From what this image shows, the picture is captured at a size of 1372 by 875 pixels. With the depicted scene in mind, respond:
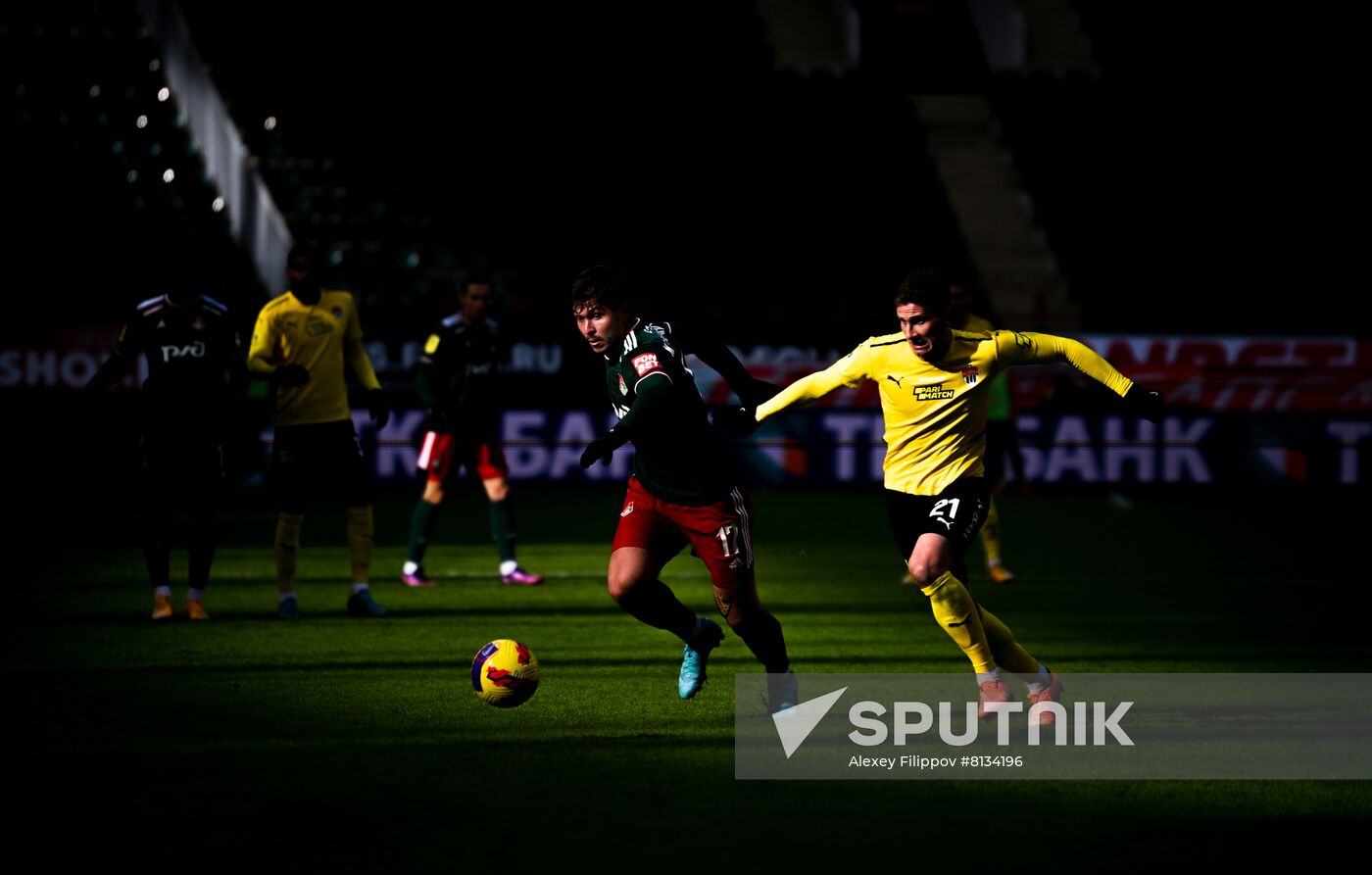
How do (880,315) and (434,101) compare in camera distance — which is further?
(434,101)

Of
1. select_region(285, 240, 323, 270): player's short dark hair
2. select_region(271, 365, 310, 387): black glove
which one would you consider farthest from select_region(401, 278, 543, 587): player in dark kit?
select_region(271, 365, 310, 387): black glove

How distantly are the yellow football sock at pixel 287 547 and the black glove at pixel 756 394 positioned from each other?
4.09 metres

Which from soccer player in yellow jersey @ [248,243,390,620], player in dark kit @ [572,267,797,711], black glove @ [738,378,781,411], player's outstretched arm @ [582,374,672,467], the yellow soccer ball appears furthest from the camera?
soccer player in yellow jersey @ [248,243,390,620]

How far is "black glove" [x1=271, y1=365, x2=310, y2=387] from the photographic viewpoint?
10.1 m

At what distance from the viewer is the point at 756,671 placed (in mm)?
8914

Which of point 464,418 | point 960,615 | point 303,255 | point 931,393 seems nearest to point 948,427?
point 931,393

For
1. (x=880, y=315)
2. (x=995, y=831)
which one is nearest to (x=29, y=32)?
(x=880, y=315)

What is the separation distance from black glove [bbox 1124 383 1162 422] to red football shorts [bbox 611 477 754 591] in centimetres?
160

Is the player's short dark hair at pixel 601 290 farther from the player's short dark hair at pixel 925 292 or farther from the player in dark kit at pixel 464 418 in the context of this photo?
the player in dark kit at pixel 464 418

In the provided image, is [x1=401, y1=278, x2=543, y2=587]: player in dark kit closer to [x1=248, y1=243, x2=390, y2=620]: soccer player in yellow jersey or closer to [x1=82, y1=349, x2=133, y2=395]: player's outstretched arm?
[x1=248, y1=243, x2=390, y2=620]: soccer player in yellow jersey

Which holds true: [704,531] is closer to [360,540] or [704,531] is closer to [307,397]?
[307,397]

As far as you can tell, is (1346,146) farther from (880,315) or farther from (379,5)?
(379,5)

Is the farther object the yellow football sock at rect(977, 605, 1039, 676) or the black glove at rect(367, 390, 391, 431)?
the black glove at rect(367, 390, 391, 431)

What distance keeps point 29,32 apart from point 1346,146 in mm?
21653
